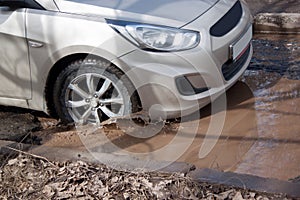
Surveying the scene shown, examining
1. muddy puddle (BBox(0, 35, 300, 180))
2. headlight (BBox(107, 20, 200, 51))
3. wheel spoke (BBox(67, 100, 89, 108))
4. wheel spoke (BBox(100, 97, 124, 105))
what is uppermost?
headlight (BBox(107, 20, 200, 51))

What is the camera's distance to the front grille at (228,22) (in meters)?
4.34

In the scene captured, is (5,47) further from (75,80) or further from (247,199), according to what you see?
(247,199)

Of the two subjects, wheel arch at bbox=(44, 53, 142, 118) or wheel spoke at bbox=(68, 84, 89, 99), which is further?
wheel spoke at bbox=(68, 84, 89, 99)

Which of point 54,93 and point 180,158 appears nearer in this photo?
point 180,158

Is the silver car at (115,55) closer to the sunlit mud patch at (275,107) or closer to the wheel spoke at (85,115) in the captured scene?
the wheel spoke at (85,115)

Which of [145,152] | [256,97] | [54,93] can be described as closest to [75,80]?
[54,93]

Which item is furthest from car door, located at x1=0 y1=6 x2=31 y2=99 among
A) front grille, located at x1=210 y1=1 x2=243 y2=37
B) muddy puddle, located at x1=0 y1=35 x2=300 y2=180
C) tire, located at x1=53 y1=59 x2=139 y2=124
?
front grille, located at x1=210 y1=1 x2=243 y2=37

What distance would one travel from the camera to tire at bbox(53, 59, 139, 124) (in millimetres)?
4254

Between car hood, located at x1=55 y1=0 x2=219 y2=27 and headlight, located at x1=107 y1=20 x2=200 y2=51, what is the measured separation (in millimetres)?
77

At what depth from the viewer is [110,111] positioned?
14.4ft

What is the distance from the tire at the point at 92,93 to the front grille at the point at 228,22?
0.87 m

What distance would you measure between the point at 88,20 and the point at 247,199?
2.05m

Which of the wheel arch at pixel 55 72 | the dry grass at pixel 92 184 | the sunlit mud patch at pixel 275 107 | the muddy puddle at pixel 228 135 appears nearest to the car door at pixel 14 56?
the wheel arch at pixel 55 72

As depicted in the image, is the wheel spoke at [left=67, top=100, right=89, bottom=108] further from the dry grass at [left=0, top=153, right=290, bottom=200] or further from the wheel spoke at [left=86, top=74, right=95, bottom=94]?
the dry grass at [left=0, top=153, right=290, bottom=200]
